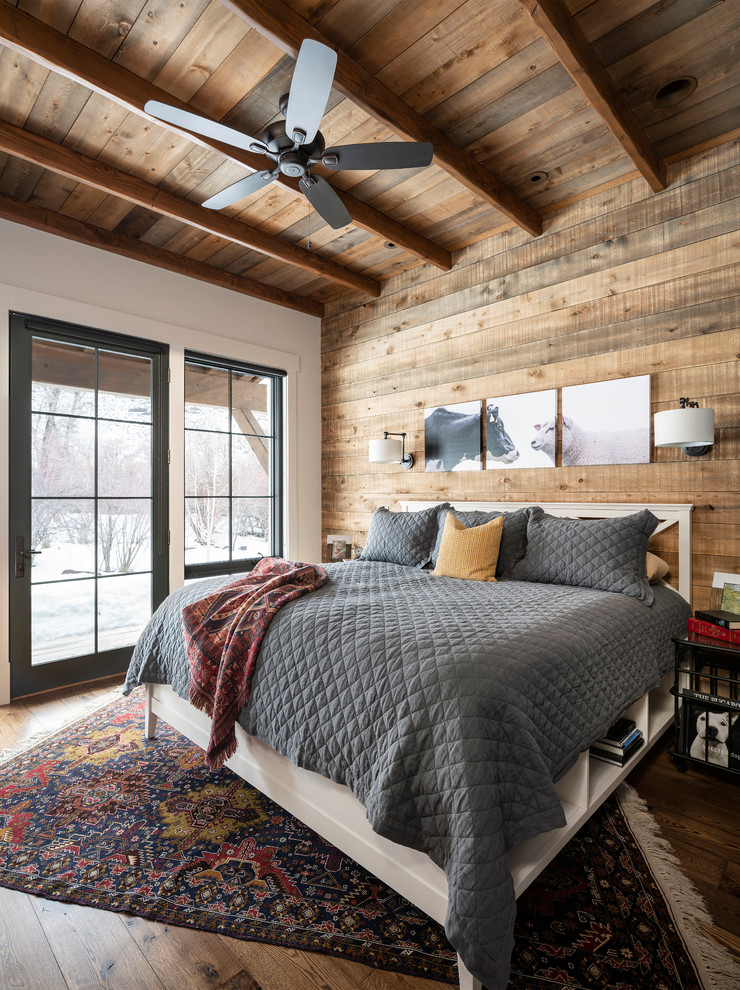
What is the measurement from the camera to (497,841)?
117cm

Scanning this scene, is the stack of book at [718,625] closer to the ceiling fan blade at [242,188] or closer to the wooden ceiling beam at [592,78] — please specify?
the wooden ceiling beam at [592,78]

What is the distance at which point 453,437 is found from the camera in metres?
3.73

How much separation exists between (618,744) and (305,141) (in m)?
2.44

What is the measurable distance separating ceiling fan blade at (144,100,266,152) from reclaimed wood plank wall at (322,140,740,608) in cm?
200

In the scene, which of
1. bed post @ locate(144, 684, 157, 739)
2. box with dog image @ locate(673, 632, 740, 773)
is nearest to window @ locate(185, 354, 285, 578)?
bed post @ locate(144, 684, 157, 739)

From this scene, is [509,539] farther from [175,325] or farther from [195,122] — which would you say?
[175,325]

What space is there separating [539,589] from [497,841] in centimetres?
130

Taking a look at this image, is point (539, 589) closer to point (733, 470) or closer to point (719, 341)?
point (733, 470)

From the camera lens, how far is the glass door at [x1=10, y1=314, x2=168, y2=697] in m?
3.13

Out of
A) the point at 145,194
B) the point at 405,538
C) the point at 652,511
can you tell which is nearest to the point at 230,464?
the point at 405,538

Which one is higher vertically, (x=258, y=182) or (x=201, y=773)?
(x=258, y=182)

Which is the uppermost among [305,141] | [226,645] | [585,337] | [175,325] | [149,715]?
[305,141]

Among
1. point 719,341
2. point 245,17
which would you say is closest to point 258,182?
point 245,17

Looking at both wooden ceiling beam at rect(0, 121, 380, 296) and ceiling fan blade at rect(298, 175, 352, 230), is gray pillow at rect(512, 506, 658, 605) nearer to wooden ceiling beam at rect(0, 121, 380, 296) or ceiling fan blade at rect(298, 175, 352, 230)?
ceiling fan blade at rect(298, 175, 352, 230)
